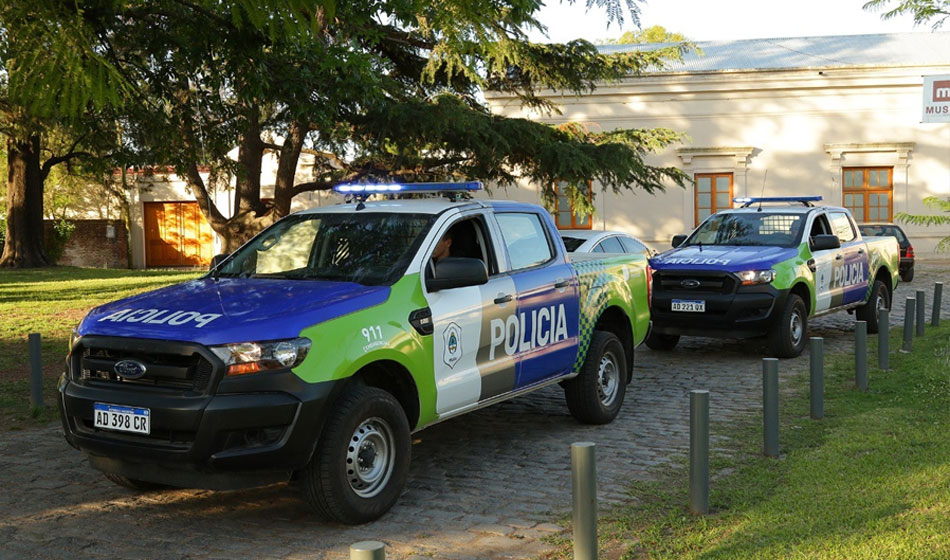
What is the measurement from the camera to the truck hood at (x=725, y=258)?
12000 mm

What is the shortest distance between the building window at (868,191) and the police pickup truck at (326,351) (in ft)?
97.8

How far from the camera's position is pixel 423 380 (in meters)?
6.19

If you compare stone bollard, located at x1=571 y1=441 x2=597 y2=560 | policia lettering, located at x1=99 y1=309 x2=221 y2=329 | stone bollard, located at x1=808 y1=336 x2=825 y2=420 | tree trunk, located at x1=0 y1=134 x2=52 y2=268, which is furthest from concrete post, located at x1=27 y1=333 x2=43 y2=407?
tree trunk, located at x1=0 y1=134 x2=52 y2=268

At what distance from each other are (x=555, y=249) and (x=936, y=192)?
30589 mm

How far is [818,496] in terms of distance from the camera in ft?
19.9

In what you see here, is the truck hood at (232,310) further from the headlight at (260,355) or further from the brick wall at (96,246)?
the brick wall at (96,246)

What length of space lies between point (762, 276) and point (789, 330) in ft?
2.48

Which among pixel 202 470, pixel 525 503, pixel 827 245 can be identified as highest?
pixel 827 245

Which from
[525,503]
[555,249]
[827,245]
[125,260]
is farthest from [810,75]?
[525,503]

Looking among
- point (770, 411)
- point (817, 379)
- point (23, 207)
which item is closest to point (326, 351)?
point (770, 411)

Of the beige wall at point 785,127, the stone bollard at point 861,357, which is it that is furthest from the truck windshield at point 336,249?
the beige wall at point 785,127

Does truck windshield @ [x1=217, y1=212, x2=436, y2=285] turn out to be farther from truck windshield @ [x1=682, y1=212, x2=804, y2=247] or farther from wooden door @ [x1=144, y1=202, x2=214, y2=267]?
wooden door @ [x1=144, y1=202, x2=214, y2=267]

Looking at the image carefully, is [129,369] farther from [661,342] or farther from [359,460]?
[661,342]

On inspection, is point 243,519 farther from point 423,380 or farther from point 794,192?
point 794,192
